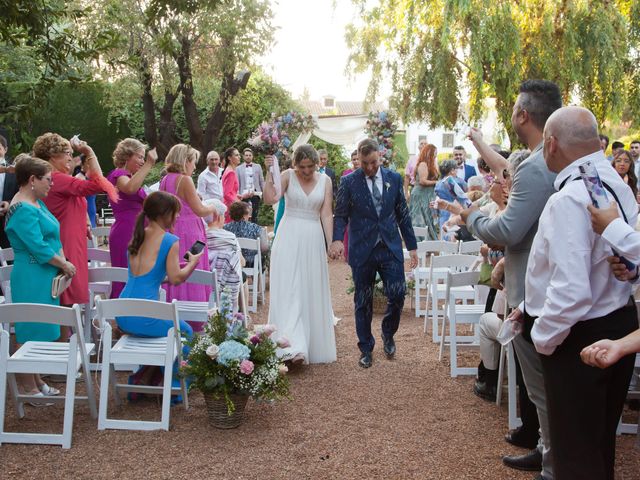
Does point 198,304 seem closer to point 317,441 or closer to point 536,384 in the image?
point 317,441

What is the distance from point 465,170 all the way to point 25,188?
10060 millimetres

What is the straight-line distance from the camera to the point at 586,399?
9.07ft

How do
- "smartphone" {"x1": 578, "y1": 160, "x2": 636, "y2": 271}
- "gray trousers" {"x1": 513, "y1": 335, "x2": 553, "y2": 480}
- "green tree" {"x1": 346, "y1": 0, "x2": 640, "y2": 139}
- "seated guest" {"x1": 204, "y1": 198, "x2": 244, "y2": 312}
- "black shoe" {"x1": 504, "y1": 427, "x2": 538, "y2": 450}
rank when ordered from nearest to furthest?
"smartphone" {"x1": 578, "y1": 160, "x2": 636, "y2": 271} → "gray trousers" {"x1": 513, "y1": 335, "x2": 553, "y2": 480} → "black shoe" {"x1": 504, "y1": 427, "x2": 538, "y2": 450} → "seated guest" {"x1": 204, "y1": 198, "x2": 244, "y2": 312} → "green tree" {"x1": 346, "y1": 0, "x2": 640, "y2": 139}

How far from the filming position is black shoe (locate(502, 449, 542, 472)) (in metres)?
4.29

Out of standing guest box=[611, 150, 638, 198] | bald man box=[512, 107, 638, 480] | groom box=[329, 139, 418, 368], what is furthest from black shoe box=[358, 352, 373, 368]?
standing guest box=[611, 150, 638, 198]

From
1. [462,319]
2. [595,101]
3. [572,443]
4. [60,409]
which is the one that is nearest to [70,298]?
[60,409]

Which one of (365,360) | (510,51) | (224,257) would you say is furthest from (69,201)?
(510,51)

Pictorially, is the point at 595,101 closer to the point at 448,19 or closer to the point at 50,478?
the point at 448,19

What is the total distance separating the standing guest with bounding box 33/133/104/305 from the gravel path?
1.17 metres

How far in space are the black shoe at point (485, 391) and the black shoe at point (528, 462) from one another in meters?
1.31

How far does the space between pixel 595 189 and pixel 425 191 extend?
9815 mm

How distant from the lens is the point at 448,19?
525 inches

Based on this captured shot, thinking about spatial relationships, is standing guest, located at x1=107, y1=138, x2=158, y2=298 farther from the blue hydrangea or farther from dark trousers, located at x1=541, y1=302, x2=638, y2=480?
dark trousers, located at x1=541, y1=302, x2=638, y2=480

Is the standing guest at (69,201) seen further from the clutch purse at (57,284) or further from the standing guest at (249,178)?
the standing guest at (249,178)
